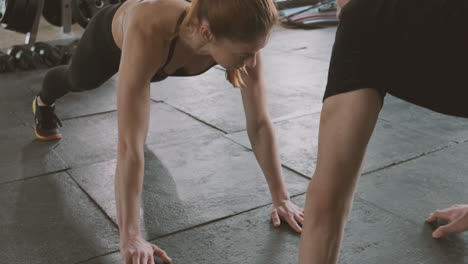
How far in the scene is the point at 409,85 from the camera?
40.0 inches

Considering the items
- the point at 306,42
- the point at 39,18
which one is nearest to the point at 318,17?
the point at 306,42

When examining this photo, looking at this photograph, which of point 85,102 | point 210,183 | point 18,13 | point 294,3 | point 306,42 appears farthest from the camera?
point 294,3

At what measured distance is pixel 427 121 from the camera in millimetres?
2740

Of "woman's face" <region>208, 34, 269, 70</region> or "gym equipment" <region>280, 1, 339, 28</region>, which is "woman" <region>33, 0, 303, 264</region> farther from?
"gym equipment" <region>280, 1, 339, 28</region>

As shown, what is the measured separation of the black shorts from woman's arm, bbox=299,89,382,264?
0.03 metres

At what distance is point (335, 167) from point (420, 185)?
1121 millimetres

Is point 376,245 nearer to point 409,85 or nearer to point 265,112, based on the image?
point 265,112

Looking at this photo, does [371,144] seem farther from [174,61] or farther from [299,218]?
[174,61]

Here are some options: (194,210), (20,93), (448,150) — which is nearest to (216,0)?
(194,210)

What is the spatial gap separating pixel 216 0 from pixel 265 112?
51cm

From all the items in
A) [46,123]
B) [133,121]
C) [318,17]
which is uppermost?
[133,121]

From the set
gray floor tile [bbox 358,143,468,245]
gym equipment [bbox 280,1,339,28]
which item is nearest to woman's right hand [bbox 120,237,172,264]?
gray floor tile [bbox 358,143,468,245]

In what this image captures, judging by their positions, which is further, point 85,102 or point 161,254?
point 85,102

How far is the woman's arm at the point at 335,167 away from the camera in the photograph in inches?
39.2
